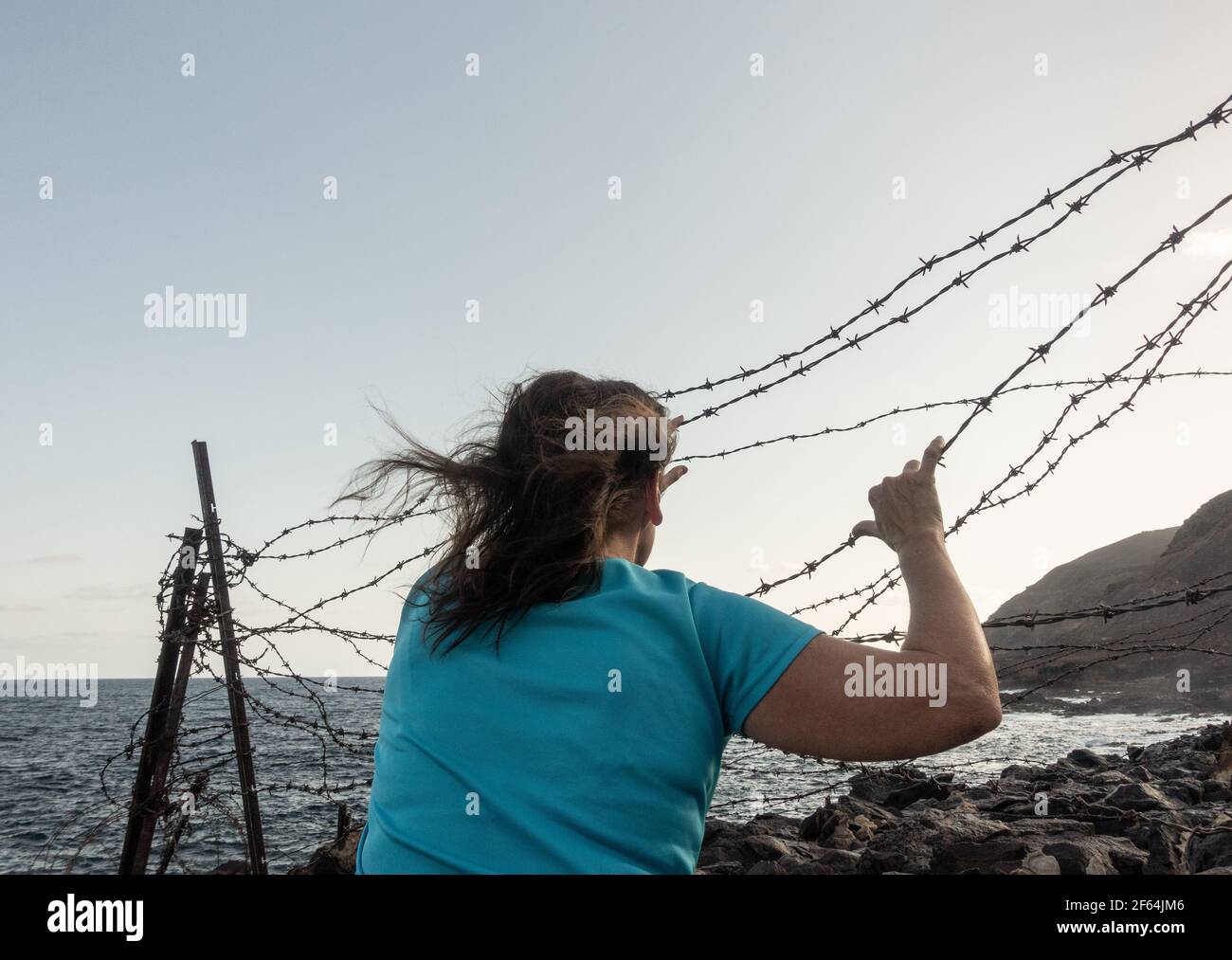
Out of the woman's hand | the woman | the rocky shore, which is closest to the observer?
the woman

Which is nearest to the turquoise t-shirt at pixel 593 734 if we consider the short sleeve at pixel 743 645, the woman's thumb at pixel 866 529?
the short sleeve at pixel 743 645

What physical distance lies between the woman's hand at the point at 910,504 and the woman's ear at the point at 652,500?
14.9 inches

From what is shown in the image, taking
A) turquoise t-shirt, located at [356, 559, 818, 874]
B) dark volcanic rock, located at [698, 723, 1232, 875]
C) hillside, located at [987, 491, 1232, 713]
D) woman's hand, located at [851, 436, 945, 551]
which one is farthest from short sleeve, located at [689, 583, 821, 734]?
hillside, located at [987, 491, 1232, 713]

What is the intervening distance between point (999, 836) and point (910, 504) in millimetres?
7007

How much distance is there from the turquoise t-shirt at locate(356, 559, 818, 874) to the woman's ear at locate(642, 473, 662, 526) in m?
0.28

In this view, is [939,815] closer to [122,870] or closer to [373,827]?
[122,870]

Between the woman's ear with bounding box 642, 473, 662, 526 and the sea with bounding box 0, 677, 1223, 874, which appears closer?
the woman's ear with bounding box 642, 473, 662, 526

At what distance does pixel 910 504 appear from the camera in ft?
5.01

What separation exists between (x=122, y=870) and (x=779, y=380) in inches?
138

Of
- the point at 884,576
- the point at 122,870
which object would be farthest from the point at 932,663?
the point at 122,870

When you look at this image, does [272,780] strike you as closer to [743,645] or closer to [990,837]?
[990,837]

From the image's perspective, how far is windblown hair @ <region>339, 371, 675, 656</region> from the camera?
143 cm

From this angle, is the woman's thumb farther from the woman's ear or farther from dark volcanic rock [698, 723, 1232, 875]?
dark volcanic rock [698, 723, 1232, 875]

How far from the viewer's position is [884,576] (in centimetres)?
356
